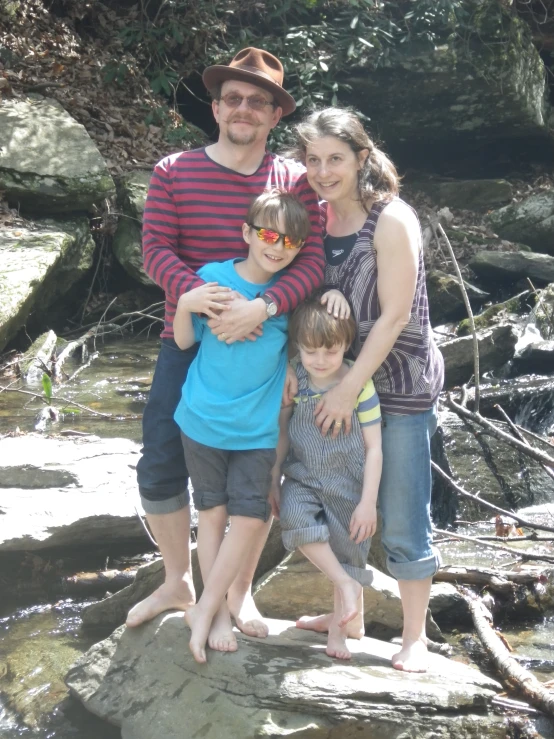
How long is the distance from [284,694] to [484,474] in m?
3.13

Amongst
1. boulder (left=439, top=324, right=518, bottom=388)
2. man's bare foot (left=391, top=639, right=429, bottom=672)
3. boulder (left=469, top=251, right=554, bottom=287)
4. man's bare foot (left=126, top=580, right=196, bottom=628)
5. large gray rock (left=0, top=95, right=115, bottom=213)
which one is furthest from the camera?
boulder (left=469, top=251, right=554, bottom=287)

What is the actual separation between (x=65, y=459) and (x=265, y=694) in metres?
2.14

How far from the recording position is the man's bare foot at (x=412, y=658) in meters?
2.75

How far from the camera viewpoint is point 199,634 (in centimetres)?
271

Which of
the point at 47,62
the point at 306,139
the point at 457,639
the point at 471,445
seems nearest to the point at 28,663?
the point at 457,639

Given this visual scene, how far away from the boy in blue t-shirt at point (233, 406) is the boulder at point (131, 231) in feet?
18.3

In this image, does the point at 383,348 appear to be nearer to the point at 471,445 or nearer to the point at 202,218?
the point at 202,218

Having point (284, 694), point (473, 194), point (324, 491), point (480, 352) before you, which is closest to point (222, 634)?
point (284, 694)

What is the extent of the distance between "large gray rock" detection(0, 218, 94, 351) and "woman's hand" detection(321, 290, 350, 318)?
430cm

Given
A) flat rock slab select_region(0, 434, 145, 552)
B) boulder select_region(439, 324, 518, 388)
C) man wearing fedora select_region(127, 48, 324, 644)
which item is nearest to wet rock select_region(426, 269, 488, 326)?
boulder select_region(439, 324, 518, 388)

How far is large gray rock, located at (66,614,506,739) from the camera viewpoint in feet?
8.38

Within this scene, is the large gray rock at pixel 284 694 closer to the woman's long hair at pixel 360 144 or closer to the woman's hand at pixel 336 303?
the woman's hand at pixel 336 303

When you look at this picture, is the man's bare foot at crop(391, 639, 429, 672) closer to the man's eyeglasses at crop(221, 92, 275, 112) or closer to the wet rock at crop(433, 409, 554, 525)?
the man's eyeglasses at crop(221, 92, 275, 112)

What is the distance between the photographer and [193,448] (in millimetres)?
2719
